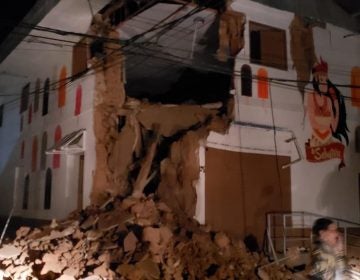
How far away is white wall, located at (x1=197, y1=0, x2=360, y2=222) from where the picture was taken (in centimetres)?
1263

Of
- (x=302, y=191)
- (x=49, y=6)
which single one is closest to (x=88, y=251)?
(x=302, y=191)

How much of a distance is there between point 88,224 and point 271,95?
6.42 m

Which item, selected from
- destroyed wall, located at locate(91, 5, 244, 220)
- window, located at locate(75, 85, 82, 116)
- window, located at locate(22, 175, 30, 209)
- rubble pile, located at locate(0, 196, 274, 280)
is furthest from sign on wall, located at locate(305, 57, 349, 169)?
window, located at locate(22, 175, 30, 209)

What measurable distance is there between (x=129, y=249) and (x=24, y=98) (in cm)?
1246

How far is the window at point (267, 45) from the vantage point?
13344 mm

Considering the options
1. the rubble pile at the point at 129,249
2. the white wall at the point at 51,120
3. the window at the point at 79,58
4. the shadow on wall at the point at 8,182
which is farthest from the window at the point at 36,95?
the rubble pile at the point at 129,249

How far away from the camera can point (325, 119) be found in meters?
14.3

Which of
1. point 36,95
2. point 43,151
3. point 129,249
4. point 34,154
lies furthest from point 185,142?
point 36,95

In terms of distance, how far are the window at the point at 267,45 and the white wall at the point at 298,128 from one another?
157 mm

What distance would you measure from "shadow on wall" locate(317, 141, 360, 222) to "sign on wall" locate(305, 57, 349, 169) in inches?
14.9

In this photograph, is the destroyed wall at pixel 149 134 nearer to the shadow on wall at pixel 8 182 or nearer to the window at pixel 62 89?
the window at pixel 62 89

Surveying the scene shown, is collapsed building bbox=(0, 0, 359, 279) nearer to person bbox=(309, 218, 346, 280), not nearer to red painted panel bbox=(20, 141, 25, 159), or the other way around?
red painted panel bbox=(20, 141, 25, 159)

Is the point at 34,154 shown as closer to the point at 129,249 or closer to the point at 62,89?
the point at 62,89

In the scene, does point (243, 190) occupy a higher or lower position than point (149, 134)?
lower
